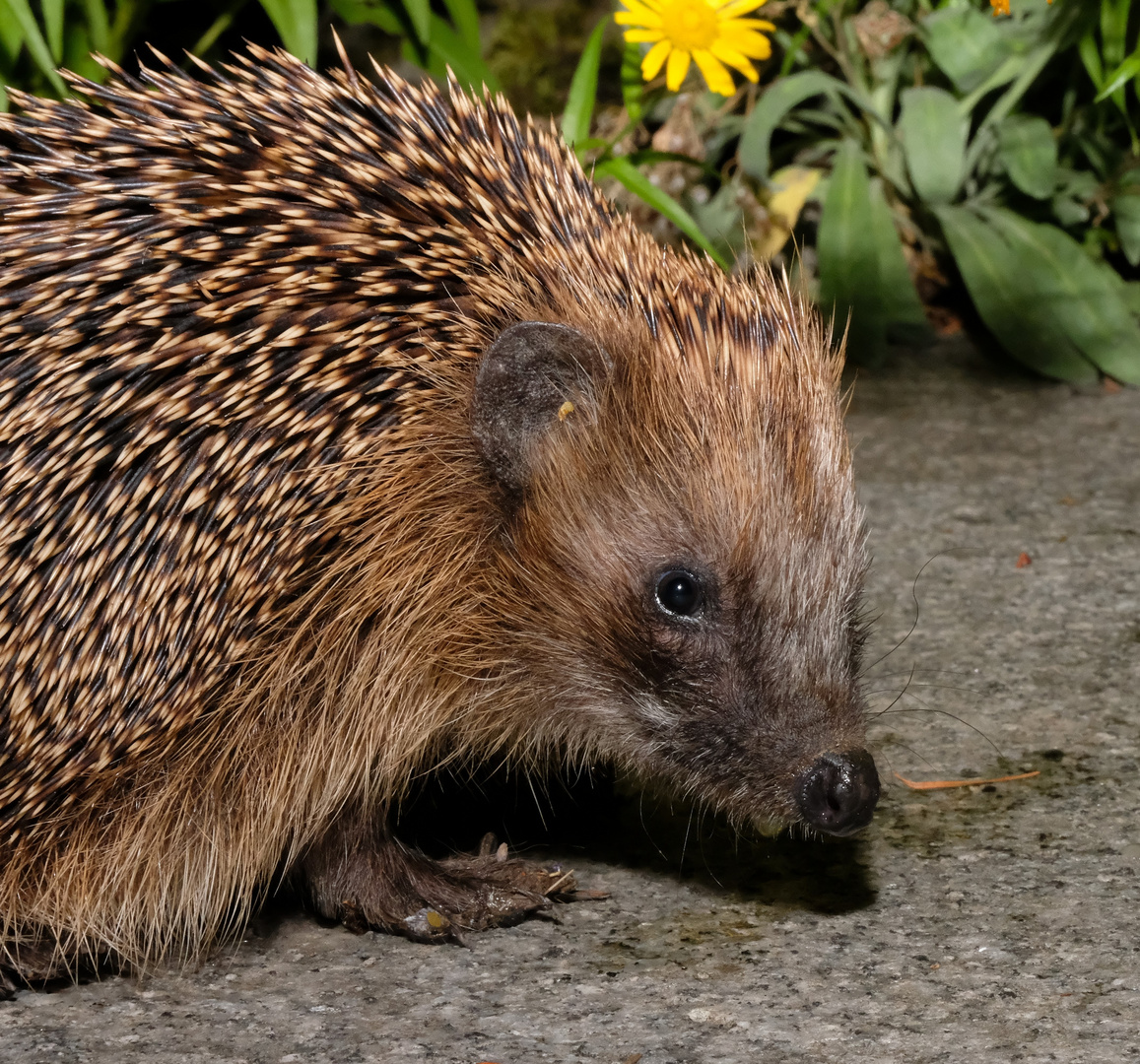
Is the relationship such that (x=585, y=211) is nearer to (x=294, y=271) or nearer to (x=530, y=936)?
(x=294, y=271)

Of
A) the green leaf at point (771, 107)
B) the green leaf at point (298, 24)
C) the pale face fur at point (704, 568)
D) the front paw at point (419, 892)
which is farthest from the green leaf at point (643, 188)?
the front paw at point (419, 892)

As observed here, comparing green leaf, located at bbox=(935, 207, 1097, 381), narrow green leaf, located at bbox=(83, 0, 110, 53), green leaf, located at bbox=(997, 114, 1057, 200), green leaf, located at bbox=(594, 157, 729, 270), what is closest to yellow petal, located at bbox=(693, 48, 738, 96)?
green leaf, located at bbox=(594, 157, 729, 270)

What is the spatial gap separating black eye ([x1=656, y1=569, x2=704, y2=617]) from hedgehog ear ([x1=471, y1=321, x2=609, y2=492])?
0.42 metres

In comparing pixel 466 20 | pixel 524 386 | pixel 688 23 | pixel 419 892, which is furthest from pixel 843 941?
pixel 466 20

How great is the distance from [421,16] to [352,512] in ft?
9.92

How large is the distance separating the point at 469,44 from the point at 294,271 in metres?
3.20

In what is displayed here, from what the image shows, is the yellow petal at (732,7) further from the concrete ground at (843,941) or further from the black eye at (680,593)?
the black eye at (680,593)

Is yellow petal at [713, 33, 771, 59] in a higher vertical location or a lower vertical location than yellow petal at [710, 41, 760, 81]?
higher

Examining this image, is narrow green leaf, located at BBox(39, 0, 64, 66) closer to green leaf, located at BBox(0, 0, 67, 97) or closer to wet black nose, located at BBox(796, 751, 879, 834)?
green leaf, located at BBox(0, 0, 67, 97)

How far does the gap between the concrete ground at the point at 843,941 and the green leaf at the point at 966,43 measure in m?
2.89

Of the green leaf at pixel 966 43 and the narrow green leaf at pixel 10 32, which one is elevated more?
the green leaf at pixel 966 43

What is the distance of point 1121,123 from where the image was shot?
6.93 metres

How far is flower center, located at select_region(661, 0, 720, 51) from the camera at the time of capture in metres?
5.15

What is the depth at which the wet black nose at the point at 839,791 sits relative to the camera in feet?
10.6
